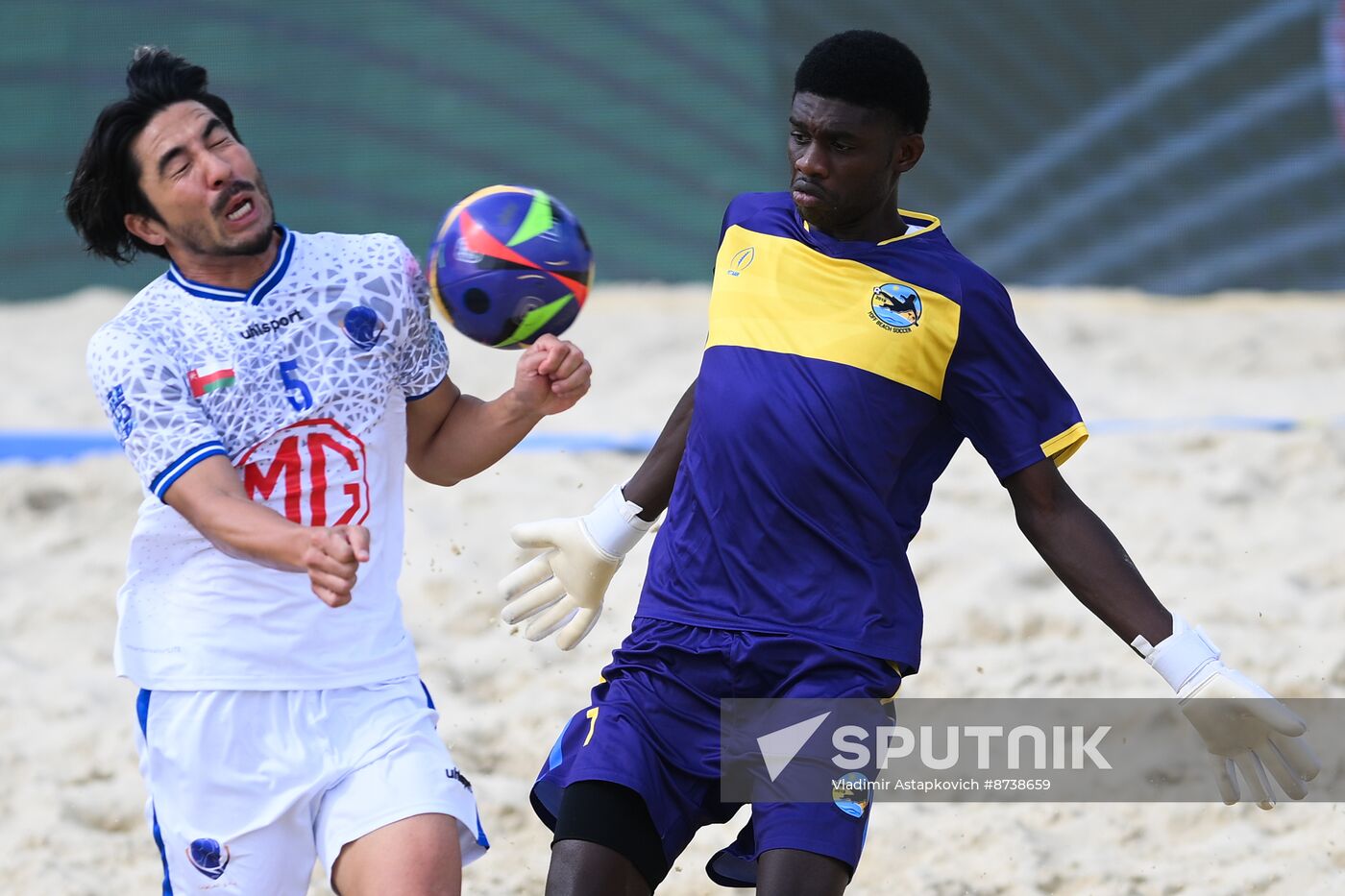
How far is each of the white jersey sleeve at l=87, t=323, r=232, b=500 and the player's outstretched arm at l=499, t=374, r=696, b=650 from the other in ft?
2.85

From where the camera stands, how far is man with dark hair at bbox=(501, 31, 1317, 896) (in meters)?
2.96

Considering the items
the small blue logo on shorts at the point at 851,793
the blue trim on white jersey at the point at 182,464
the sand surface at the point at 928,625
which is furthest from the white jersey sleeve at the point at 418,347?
the sand surface at the point at 928,625

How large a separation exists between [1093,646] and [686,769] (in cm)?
265

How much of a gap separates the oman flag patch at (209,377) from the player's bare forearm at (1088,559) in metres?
1.49

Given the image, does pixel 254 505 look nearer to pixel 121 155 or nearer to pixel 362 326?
pixel 362 326

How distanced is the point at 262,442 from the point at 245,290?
1.00ft

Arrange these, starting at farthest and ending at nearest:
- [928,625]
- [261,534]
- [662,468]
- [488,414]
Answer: [928,625] < [662,468] < [488,414] < [261,534]

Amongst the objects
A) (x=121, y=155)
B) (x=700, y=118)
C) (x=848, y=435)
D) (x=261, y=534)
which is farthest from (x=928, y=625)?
(x=700, y=118)

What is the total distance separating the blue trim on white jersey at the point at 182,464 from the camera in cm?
284

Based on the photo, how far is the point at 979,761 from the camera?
4.74m

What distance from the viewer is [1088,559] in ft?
9.86
